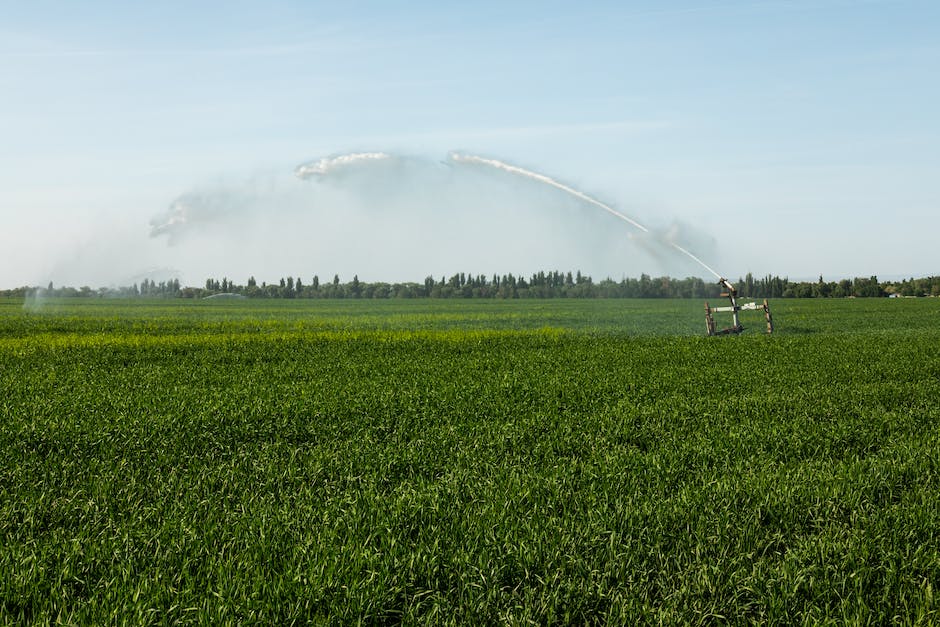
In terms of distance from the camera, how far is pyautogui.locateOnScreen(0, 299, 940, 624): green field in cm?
483

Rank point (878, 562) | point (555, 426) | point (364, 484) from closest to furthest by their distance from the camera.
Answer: point (878, 562)
point (364, 484)
point (555, 426)

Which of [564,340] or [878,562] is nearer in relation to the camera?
[878,562]

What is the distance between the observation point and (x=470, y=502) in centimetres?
677

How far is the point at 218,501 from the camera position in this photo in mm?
6840

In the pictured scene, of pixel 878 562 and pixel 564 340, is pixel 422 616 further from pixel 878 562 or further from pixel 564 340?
pixel 564 340

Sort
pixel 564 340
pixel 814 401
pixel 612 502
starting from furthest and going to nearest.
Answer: pixel 564 340
pixel 814 401
pixel 612 502

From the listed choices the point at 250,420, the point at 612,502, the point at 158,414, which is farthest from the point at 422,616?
the point at 158,414

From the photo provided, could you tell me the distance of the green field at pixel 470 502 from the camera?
4828 millimetres

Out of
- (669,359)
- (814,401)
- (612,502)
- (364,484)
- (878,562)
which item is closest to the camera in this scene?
(878,562)

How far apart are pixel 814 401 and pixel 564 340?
15.8m

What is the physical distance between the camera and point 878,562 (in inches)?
219

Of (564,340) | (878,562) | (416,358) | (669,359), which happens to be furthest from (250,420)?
(564,340)

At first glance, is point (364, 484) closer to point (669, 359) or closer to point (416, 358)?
point (416, 358)

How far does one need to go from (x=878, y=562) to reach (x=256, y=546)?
502 centimetres
